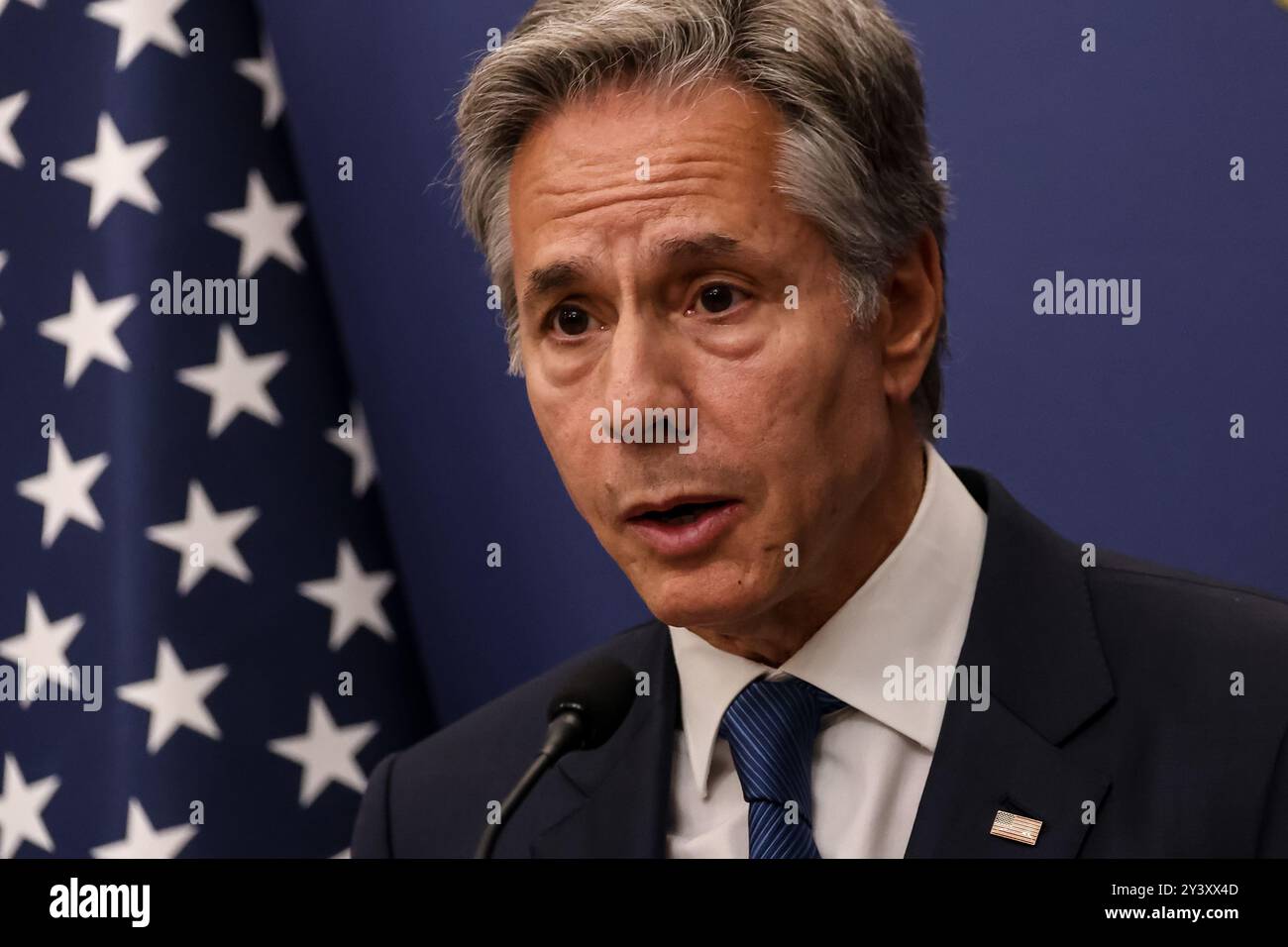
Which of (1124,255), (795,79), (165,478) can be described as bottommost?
(165,478)

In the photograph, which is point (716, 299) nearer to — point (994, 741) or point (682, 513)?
point (682, 513)

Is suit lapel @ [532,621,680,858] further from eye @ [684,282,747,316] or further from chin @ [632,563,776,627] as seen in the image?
eye @ [684,282,747,316]

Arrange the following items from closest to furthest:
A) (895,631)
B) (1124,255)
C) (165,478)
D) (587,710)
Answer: (587,710)
(895,631)
(1124,255)
(165,478)

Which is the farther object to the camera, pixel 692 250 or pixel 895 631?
pixel 895 631

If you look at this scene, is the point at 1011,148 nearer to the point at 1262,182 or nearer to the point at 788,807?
the point at 1262,182

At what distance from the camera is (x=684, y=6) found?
160cm

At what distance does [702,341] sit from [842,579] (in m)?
0.33

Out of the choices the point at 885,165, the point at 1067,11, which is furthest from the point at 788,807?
the point at 1067,11

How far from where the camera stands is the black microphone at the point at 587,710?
55.6 inches

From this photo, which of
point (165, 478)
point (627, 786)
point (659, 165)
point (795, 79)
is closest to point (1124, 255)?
point (795, 79)

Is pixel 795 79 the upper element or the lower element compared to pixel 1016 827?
upper

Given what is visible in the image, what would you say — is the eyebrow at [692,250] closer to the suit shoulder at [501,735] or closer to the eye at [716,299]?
the eye at [716,299]

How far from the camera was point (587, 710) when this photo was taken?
1.45 metres

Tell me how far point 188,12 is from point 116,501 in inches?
30.4
